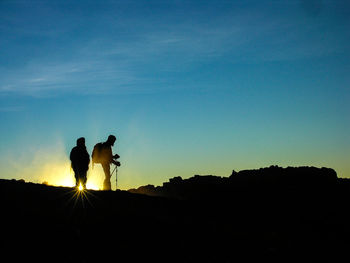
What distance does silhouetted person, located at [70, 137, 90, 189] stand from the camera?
53.6 ft

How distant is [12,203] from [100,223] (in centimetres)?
262

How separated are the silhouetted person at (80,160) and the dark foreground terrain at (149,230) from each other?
3.52 ft

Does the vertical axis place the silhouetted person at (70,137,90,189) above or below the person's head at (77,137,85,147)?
below

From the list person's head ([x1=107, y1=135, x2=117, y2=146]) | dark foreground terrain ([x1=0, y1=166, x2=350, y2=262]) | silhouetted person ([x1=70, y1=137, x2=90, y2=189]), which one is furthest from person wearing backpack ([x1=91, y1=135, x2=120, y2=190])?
dark foreground terrain ([x1=0, y1=166, x2=350, y2=262])

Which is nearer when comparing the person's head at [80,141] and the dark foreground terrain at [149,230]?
the dark foreground terrain at [149,230]

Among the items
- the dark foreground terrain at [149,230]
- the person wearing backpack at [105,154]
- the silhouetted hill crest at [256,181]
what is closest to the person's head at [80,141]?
the dark foreground terrain at [149,230]

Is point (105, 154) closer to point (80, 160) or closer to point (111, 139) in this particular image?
point (111, 139)

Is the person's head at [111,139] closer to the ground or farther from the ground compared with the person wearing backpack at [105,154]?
farther from the ground

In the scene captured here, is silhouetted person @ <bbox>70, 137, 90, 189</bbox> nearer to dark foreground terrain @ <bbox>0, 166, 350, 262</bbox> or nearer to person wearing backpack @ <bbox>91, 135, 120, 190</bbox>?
dark foreground terrain @ <bbox>0, 166, 350, 262</bbox>

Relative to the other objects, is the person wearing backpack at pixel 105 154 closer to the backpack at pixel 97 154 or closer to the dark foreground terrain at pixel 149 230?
the backpack at pixel 97 154

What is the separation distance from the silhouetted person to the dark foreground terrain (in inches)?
42.3

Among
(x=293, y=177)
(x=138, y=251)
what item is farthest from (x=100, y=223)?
(x=293, y=177)

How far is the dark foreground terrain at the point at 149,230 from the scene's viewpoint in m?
9.83

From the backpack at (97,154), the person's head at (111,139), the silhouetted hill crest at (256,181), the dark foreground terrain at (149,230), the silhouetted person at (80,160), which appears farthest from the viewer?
the silhouetted hill crest at (256,181)
